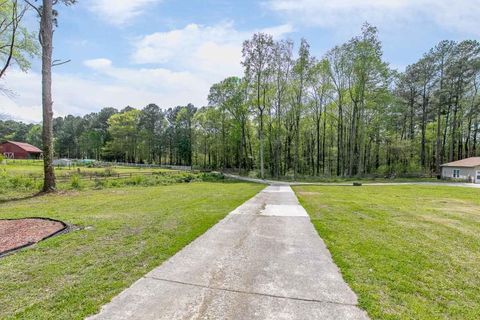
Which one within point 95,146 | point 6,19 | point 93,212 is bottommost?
point 93,212

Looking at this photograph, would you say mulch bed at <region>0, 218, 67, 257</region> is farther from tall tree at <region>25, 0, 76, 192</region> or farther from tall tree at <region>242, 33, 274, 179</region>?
tall tree at <region>242, 33, 274, 179</region>

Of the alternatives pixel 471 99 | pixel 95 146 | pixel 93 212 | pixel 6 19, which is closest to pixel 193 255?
pixel 93 212

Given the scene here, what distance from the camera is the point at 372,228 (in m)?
6.37

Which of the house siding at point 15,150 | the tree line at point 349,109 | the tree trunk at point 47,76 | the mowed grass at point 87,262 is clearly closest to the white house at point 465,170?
the tree line at point 349,109

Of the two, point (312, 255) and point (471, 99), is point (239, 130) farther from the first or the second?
point (312, 255)

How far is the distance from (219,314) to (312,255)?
7.82ft

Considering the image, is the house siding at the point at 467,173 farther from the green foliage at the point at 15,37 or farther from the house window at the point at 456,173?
the green foliage at the point at 15,37

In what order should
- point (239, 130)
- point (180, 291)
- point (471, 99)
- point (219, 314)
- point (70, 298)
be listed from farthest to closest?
1. point (239, 130)
2. point (471, 99)
3. point (180, 291)
4. point (70, 298)
5. point (219, 314)

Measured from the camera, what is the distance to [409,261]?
4.23 m

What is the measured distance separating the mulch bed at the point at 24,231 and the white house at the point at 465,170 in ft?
116

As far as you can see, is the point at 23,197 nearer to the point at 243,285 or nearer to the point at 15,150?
the point at 243,285

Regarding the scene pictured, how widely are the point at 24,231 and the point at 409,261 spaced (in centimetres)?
811

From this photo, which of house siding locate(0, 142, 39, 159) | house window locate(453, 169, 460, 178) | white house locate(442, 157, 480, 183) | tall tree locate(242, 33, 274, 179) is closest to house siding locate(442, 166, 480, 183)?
white house locate(442, 157, 480, 183)

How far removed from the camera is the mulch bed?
15.8ft
